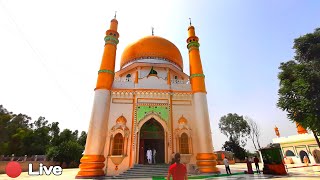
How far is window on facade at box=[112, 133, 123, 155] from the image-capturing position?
556 inches

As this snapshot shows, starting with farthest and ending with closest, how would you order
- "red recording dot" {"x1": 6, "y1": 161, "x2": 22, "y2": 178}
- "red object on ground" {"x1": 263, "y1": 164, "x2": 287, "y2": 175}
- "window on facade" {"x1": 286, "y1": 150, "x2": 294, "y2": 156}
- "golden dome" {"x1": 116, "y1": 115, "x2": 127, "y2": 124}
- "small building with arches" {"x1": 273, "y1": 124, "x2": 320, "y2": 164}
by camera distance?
"window on facade" {"x1": 286, "y1": 150, "x2": 294, "y2": 156} < "small building with arches" {"x1": 273, "y1": 124, "x2": 320, "y2": 164} < "golden dome" {"x1": 116, "y1": 115, "x2": 127, "y2": 124} < "red recording dot" {"x1": 6, "y1": 161, "x2": 22, "y2": 178} < "red object on ground" {"x1": 263, "y1": 164, "x2": 287, "y2": 175}

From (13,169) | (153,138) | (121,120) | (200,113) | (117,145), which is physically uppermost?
(200,113)

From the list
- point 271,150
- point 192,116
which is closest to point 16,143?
point 192,116

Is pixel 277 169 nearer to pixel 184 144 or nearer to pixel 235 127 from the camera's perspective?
pixel 184 144

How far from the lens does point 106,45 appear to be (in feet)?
56.6

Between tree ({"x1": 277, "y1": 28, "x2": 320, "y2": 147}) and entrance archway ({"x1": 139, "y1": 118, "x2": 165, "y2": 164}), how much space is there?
9.71 m

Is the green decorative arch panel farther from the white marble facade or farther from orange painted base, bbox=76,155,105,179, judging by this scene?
orange painted base, bbox=76,155,105,179

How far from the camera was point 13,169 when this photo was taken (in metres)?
12.2

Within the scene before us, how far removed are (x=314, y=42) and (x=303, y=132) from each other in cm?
1793

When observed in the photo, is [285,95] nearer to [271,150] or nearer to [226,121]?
[271,150]

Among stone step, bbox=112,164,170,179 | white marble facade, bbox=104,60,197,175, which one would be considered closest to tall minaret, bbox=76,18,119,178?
white marble facade, bbox=104,60,197,175

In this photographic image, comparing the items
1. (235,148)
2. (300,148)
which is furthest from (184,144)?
(235,148)

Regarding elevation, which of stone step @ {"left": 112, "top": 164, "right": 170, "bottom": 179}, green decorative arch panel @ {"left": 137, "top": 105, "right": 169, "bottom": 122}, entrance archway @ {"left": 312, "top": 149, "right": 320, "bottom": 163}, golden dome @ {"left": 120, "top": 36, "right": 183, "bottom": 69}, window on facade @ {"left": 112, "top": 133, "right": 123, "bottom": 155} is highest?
golden dome @ {"left": 120, "top": 36, "right": 183, "bottom": 69}

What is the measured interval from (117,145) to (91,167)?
7.70 feet
